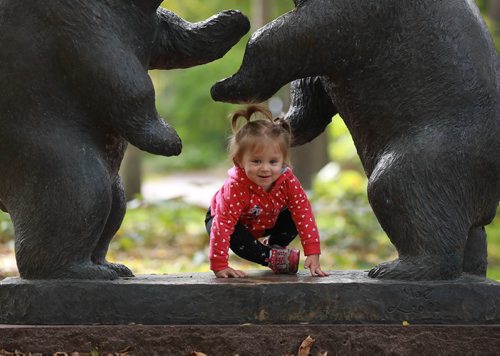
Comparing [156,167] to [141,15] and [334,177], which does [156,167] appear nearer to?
[334,177]

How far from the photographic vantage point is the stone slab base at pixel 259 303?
293cm

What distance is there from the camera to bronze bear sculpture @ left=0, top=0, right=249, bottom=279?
3.00 meters

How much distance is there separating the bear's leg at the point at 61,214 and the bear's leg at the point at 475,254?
140 centimetres

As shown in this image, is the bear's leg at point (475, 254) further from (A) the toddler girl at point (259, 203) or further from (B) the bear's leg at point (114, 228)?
(B) the bear's leg at point (114, 228)

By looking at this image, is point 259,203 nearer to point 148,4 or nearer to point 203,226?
point 148,4

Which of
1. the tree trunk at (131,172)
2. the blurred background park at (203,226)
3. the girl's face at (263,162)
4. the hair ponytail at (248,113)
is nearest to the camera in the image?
the girl's face at (263,162)

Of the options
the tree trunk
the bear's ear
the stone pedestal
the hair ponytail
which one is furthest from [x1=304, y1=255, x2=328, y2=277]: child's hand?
the tree trunk

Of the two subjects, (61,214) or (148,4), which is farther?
(148,4)

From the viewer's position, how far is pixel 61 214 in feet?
9.78

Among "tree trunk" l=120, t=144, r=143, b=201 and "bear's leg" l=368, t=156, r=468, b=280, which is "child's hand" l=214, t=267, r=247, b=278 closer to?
"bear's leg" l=368, t=156, r=468, b=280

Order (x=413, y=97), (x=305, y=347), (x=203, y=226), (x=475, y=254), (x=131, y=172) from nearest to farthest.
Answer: (x=305, y=347) → (x=413, y=97) → (x=475, y=254) → (x=203, y=226) → (x=131, y=172)

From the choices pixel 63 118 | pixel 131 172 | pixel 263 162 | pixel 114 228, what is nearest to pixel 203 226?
pixel 131 172

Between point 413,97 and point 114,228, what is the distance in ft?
4.35

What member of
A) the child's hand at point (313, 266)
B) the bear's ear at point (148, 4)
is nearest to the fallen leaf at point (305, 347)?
the child's hand at point (313, 266)
